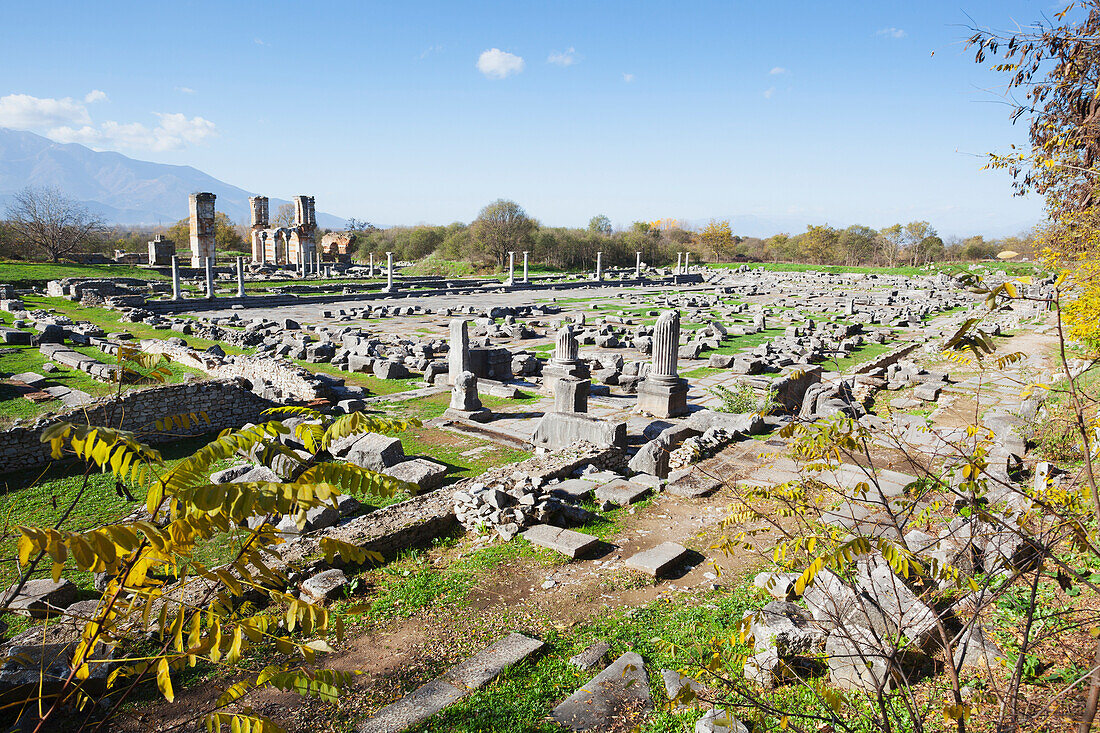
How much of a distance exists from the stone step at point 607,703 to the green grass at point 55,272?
1622 inches

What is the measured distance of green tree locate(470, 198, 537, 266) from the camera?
6625cm

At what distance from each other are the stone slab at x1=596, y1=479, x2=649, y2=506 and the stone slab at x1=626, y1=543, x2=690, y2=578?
1.48m

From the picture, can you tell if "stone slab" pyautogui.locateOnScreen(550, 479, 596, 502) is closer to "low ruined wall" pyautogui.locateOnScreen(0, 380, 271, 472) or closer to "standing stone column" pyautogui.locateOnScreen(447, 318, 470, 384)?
"low ruined wall" pyautogui.locateOnScreen(0, 380, 271, 472)

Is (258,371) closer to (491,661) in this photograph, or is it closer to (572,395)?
(572,395)

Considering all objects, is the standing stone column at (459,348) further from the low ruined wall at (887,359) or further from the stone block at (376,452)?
the low ruined wall at (887,359)

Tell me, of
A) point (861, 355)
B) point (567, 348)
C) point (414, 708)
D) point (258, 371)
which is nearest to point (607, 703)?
point (414, 708)

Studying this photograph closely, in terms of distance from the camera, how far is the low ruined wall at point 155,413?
31.5ft

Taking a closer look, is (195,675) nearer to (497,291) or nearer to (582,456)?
(582,456)

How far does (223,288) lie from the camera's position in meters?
38.8

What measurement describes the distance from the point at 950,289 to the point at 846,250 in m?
36.1

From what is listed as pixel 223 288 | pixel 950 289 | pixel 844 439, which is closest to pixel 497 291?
pixel 223 288

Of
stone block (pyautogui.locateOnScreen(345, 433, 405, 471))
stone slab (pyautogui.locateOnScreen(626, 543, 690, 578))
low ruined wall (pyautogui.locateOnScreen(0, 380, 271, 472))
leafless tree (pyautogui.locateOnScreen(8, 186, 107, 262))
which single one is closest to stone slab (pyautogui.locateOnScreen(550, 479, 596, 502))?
stone slab (pyautogui.locateOnScreen(626, 543, 690, 578))

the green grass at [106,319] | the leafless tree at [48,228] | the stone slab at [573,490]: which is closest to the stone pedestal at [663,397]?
the stone slab at [573,490]

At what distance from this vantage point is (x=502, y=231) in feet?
219
